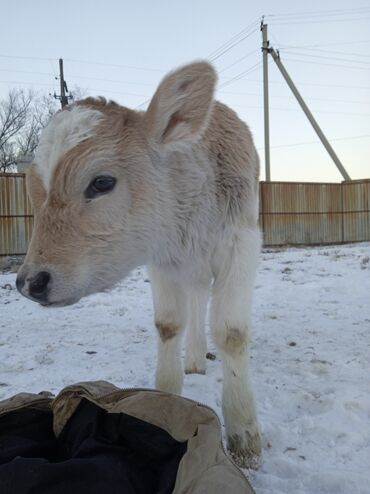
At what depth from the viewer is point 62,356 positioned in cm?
438

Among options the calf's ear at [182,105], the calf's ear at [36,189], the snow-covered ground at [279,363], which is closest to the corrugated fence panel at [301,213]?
the snow-covered ground at [279,363]

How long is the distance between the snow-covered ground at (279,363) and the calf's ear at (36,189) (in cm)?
168

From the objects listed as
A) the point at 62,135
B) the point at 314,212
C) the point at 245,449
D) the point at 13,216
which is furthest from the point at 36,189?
the point at 314,212

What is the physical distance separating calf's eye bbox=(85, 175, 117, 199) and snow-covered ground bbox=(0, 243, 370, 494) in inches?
64.7

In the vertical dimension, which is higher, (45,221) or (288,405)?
(45,221)

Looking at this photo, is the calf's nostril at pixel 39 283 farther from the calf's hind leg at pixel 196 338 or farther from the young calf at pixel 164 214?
the calf's hind leg at pixel 196 338

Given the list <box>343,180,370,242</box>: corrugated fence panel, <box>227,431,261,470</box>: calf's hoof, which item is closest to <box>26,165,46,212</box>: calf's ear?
<box>227,431,261,470</box>: calf's hoof

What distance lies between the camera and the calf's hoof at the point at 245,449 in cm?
254

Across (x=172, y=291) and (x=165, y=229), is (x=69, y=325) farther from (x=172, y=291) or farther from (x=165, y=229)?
(x=165, y=229)

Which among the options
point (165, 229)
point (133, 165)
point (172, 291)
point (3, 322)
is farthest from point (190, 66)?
point (3, 322)

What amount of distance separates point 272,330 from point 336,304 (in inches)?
64.3

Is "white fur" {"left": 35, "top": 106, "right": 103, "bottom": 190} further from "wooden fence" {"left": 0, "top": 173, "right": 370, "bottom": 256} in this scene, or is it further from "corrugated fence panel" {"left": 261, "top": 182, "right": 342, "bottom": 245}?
"corrugated fence panel" {"left": 261, "top": 182, "right": 342, "bottom": 245}

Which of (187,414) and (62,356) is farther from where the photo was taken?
(62,356)

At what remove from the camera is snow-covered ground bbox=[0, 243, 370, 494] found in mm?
2572
